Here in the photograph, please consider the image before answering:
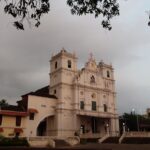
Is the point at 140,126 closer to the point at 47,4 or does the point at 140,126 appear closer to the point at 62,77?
the point at 62,77

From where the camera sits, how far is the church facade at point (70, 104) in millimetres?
46719

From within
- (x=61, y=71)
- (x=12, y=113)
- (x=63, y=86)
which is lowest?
(x=12, y=113)

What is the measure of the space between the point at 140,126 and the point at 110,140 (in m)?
20.8

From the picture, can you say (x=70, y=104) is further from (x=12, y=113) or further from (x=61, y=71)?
(x=12, y=113)

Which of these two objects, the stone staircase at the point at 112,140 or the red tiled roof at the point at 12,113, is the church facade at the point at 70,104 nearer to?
the red tiled roof at the point at 12,113

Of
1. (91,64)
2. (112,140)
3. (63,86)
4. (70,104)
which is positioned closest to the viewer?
(112,140)

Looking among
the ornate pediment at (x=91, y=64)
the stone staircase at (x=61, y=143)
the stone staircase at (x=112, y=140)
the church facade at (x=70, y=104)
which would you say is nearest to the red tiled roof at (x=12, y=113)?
the church facade at (x=70, y=104)

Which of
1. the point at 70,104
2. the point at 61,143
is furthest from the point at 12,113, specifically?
the point at 70,104

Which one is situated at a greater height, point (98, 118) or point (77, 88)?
point (77, 88)

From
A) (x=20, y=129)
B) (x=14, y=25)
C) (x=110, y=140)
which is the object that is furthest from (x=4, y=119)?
(x=14, y=25)

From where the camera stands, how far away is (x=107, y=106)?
56.6 m

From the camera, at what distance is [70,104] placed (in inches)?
2040

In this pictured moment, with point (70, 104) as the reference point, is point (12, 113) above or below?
below

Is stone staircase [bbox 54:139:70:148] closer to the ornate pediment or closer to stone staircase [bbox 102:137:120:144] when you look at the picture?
stone staircase [bbox 102:137:120:144]
